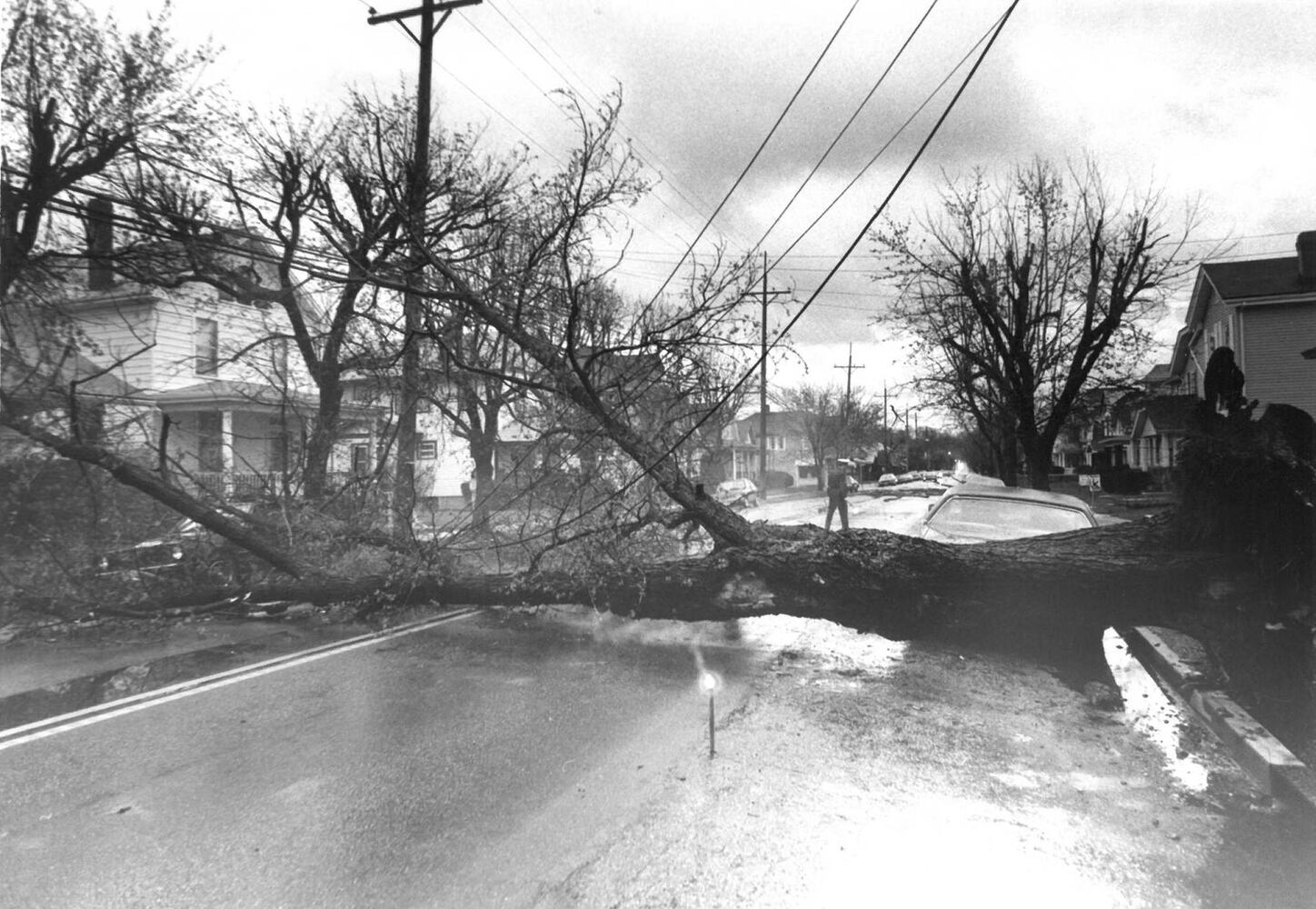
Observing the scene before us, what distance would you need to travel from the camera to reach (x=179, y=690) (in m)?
6.29

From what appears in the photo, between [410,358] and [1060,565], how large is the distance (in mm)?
8259

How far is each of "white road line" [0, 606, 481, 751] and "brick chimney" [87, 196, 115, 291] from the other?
4536 mm

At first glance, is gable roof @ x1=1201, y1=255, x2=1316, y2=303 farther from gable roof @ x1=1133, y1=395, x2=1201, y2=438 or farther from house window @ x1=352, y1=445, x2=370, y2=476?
house window @ x1=352, y1=445, x2=370, y2=476

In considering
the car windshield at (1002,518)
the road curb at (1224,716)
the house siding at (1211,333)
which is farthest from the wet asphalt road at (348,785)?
the house siding at (1211,333)

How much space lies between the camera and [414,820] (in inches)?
152

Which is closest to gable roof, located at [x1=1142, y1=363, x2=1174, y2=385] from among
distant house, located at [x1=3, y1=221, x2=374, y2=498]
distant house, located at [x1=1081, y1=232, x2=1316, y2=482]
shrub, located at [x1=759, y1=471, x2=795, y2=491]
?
distant house, located at [x1=1081, y1=232, x2=1316, y2=482]

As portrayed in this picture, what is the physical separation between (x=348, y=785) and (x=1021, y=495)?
7548 mm

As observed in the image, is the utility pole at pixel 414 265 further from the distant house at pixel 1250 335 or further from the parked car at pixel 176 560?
the distant house at pixel 1250 335

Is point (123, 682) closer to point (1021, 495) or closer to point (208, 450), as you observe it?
point (208, 450)

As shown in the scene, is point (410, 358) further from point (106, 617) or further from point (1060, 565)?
point (1060, 565)

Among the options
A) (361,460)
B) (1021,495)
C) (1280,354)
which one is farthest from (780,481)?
(1021,495)

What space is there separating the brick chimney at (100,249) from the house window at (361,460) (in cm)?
333

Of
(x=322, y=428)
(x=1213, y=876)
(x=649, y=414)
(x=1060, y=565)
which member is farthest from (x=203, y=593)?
(x=1213, y=876)

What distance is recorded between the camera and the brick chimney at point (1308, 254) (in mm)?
9602
